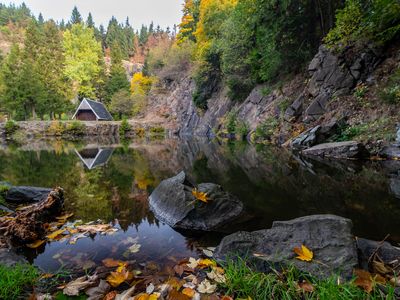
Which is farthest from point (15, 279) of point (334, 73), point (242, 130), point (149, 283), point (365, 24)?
point (242, 130)

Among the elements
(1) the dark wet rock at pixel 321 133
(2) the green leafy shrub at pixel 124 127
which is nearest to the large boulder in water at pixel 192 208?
(1) the dark wet rock at pixel 321 133

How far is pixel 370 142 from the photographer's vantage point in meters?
9.11

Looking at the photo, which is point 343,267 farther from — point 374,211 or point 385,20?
point 385,20

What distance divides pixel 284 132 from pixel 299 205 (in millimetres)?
12233

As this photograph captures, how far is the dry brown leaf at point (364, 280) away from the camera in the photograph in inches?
68.0

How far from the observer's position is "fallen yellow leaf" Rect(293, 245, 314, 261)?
2.18m

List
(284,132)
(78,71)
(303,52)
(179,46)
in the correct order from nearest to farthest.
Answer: (284,132)
(303,52)
(179,46)
(78,71)

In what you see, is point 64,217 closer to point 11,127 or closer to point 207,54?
point 207,54

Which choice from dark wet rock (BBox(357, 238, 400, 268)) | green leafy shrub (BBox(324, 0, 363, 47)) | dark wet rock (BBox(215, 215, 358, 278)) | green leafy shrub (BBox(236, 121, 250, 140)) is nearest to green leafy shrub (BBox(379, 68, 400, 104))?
green leafy shrub (BBox(324, 0, 363, 47))

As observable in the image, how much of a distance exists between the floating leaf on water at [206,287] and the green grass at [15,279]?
1.42 metres

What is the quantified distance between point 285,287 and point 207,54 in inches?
1208

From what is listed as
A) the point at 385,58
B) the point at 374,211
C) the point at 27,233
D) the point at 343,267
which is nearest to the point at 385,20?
the point at 385,58

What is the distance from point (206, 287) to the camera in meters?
2.06

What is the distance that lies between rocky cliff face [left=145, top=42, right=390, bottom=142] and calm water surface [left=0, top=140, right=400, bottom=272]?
669 cm
